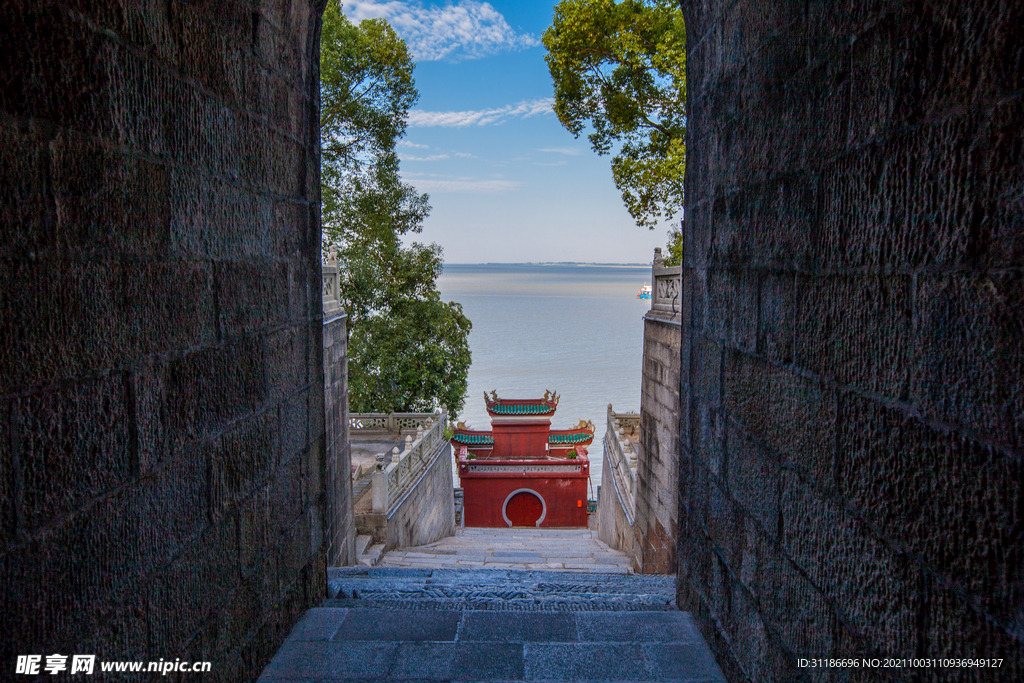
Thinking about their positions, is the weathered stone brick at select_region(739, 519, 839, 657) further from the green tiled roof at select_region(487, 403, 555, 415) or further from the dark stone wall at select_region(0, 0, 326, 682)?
the green tiled roof at select_region(487, 403, 555, 415)

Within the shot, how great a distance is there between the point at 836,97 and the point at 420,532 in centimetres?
1196

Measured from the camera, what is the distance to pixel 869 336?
4.73 feet

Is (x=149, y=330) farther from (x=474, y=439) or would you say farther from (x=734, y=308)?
(x=474, y=439)

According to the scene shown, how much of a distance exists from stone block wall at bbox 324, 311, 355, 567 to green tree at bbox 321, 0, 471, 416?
31.4 feet

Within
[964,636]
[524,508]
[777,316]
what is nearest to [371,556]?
[777,316]

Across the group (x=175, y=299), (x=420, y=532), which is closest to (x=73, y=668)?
(x=175, y=299)

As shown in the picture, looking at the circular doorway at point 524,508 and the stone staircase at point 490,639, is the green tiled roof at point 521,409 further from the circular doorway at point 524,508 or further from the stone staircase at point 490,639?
the stone staircase at point 490,639

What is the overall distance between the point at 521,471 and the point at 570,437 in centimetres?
186

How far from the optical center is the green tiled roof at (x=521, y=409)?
17.5 m

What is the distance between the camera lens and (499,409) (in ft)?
57.3

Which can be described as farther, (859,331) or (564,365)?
(564,365)

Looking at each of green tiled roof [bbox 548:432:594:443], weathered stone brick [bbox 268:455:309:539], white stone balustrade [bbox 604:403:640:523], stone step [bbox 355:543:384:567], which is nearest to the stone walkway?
stone step [bbox 355:543:384:567]

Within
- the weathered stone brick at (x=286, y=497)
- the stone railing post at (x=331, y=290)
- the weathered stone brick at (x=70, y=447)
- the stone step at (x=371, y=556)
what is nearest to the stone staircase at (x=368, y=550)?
the stone step at (x=371, y=556)

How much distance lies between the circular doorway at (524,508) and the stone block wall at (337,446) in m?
10.7
